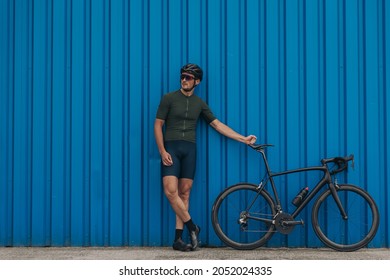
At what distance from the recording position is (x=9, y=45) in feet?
26.0

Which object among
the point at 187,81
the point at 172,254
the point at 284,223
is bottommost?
the point at 172,254

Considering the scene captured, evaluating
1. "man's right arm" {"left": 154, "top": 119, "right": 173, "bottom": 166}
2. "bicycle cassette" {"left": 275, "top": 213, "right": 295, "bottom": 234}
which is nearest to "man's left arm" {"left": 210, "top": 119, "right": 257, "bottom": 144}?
"man's right arm" {"left": 154, "top": 119, "right": 173, "bottom": 166}

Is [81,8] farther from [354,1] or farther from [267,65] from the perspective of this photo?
[354,1]

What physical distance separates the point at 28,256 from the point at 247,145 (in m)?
2.76

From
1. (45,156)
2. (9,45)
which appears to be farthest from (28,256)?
(9,45)

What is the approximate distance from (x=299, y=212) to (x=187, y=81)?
6.39 feet

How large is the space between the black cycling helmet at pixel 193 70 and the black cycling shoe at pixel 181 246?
6.11 feet

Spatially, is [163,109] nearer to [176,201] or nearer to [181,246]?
[176,201]

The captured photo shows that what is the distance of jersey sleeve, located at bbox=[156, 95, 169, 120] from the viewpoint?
751cm

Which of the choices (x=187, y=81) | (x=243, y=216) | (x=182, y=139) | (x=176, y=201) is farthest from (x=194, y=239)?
(x=187, y=81)

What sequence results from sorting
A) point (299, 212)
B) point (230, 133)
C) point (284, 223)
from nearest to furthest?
point (284, 223), point (299, 212), point (230, 133)

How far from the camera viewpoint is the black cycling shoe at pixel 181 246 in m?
7.48

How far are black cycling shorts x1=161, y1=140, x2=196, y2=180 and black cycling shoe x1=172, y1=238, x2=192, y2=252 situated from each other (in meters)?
0.73

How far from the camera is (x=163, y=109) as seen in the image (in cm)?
752
